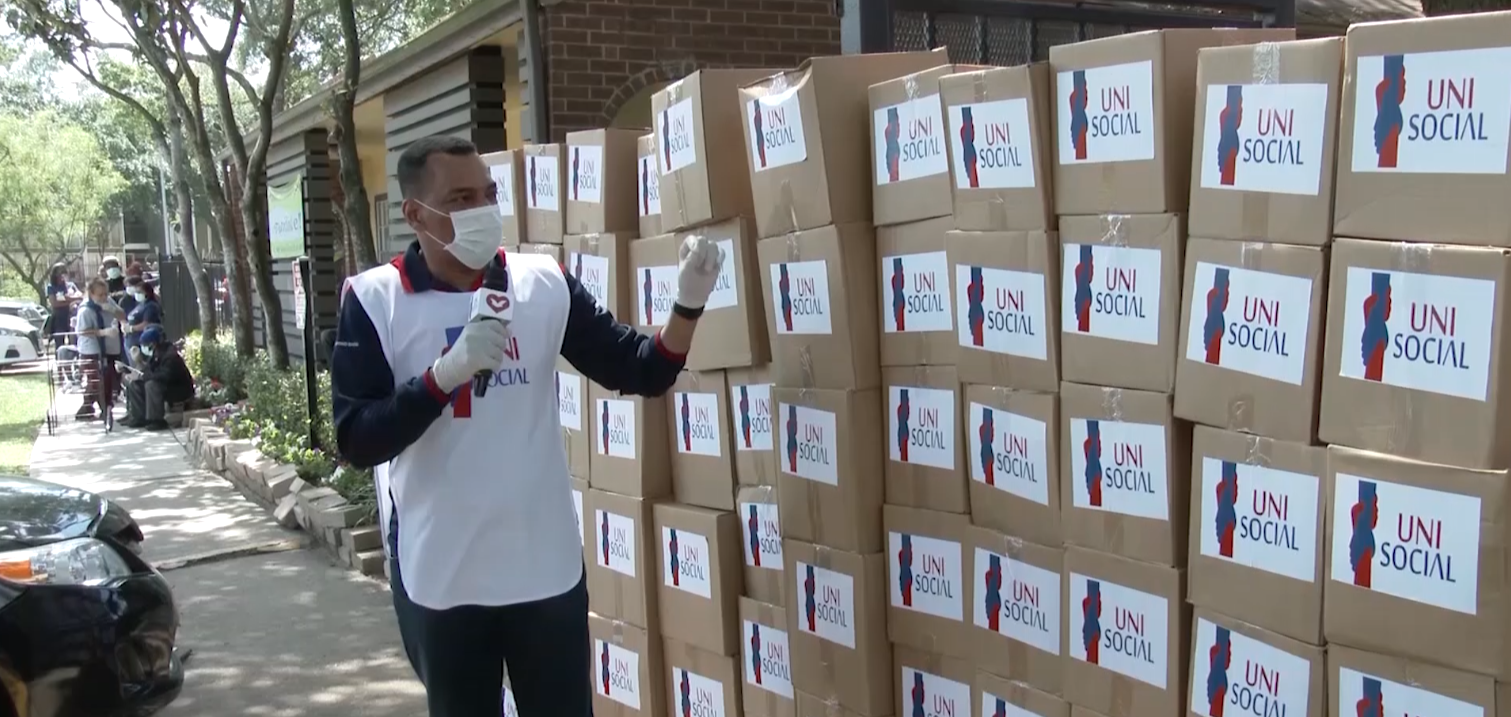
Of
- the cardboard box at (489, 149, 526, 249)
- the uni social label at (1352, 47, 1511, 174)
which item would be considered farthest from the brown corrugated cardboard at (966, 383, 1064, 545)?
the cardboard box at (489, 149, 526, 249)

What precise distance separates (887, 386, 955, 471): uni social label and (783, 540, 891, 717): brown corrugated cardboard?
280 millimetres

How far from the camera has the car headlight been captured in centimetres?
396

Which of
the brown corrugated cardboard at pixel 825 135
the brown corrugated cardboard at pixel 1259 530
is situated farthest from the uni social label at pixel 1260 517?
the brown corrugated cardboard at pixel 825 135

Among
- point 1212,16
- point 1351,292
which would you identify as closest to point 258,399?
point 1212,16

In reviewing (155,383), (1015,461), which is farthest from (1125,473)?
(155,383)

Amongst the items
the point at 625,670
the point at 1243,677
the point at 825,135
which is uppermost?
the point at 825,135

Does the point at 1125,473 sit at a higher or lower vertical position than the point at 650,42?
lower

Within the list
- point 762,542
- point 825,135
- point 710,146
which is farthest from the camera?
point 762,542

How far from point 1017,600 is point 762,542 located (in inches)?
32.2

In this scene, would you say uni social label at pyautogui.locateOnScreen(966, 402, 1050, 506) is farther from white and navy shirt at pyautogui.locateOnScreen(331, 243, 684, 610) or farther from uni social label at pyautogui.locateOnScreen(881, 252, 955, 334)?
white and navy shirt at pyautogui.locateOnScreen(331, 243, 684, 610)

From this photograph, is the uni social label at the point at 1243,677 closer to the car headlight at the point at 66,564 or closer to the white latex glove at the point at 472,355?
the white latex glove at the point at 472,355

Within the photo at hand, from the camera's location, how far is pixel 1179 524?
7.80ft

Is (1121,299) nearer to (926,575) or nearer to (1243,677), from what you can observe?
(1243,677)

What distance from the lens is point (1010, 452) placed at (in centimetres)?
266
